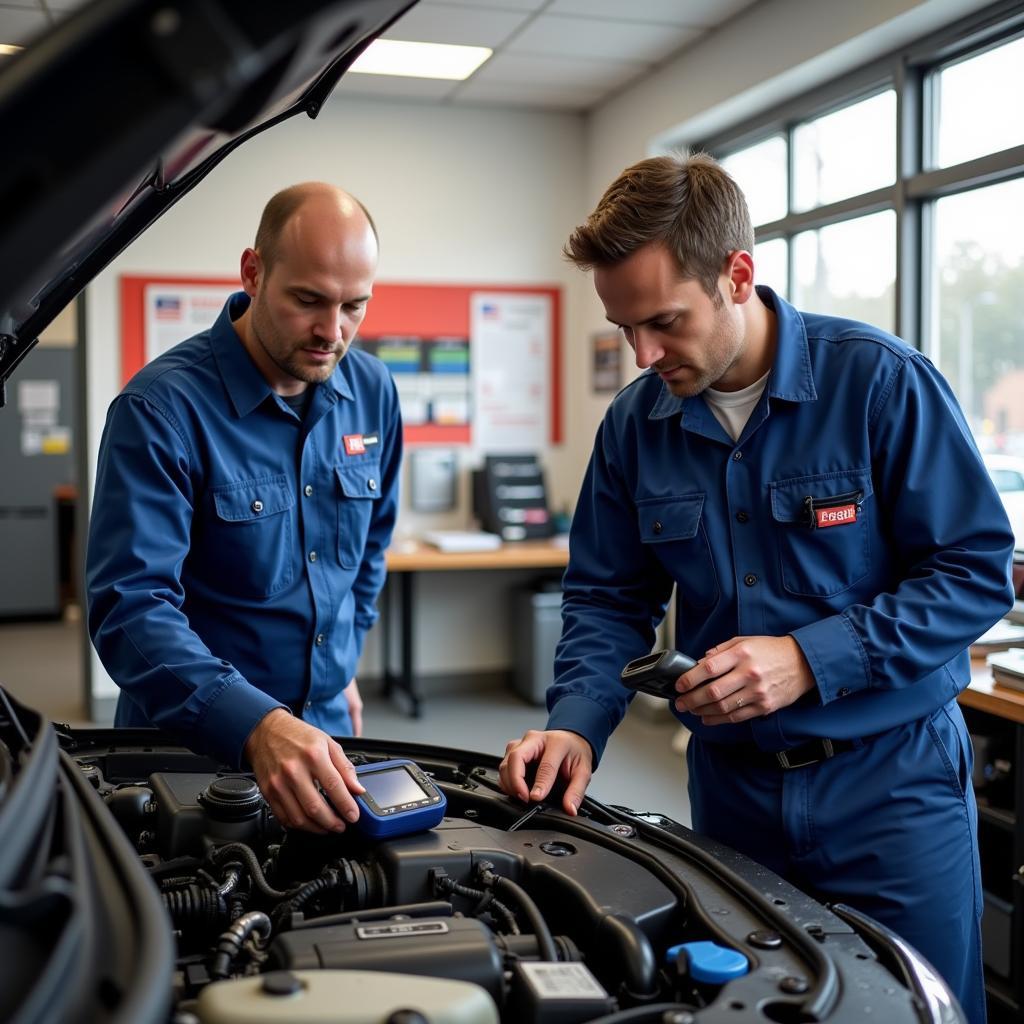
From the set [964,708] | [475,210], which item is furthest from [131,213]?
[475,210]

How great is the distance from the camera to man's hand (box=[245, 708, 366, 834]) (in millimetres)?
1163

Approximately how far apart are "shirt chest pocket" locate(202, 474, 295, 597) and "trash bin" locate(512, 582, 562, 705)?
138 inches

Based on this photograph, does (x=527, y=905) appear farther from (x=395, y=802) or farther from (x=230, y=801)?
(x=230, y=801)

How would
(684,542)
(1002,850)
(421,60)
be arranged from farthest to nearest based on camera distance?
(421,60) → (1002,850) → (684,542)

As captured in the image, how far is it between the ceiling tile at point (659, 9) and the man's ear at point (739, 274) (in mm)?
2910

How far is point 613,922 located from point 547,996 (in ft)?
0.53

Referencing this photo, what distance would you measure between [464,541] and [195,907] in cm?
416

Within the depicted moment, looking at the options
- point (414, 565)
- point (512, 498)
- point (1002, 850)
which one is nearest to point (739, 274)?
point (1002, 850)

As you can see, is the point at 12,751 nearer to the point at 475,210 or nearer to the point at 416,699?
the point at 416,699

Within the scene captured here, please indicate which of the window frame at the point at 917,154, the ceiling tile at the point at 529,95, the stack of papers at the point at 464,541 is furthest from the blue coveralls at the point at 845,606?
the ceiling tile at the point at 529,95

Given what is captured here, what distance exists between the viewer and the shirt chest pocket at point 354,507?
1940mm

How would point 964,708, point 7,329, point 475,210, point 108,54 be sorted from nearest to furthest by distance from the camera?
1. point 108,54
2. point 7,329
3. point 964,708
4. point 475,210

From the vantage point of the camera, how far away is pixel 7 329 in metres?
1.25

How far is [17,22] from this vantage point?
4180 millimetres
